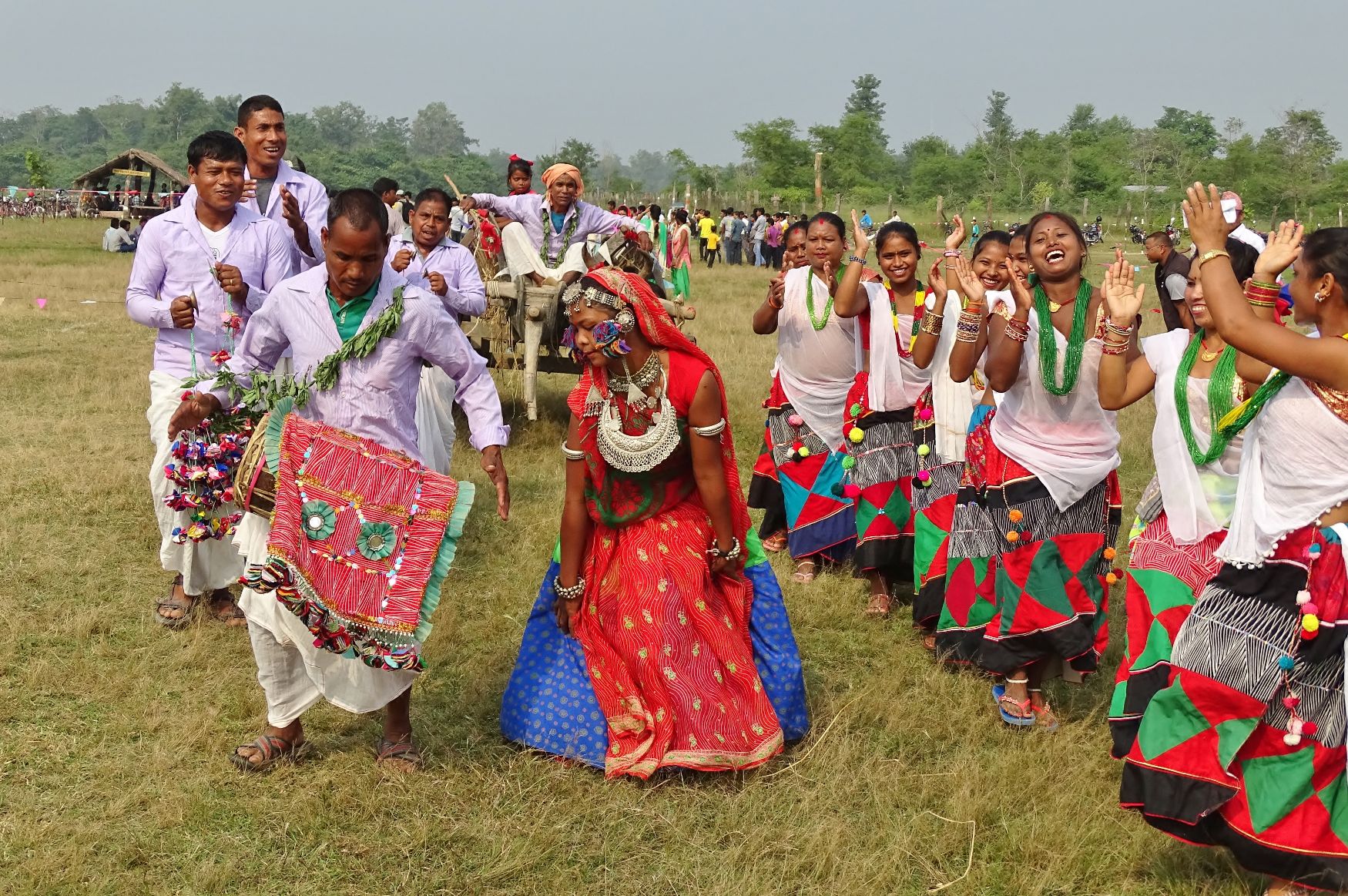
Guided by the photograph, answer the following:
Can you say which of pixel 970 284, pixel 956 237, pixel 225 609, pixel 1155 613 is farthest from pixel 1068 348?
pixel 225 609

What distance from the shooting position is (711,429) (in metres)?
4.37

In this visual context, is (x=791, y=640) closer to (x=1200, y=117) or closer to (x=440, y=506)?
(x=440, y=506)

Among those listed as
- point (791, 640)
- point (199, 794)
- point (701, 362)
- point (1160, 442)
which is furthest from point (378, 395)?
point (1160, 442)

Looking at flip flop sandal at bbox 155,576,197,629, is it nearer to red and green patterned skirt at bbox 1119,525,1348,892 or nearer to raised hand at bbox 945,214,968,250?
raised hand at bbox 945,214,968,250

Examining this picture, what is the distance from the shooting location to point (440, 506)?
4.15 metres

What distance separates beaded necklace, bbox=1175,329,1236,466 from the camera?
391 centimetres

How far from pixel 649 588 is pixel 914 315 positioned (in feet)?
8.51

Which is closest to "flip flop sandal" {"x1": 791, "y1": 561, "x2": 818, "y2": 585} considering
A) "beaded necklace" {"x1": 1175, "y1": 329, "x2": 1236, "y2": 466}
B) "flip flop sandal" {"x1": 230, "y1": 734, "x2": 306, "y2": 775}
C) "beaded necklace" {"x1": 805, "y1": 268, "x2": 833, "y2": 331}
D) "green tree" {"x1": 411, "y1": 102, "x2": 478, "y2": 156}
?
"beaded necklace" {"x1": 805, "y1": 268, "x2": 833, "y2": 331}

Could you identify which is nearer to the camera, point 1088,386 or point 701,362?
point 701,362

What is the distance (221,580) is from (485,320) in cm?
442

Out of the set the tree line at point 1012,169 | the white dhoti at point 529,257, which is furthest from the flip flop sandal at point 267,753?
the tree line at point 1012,169

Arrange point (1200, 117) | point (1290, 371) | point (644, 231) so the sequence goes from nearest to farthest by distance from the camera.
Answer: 1. point (1290, 371)
2. point (644, 231)
3. point (1200, 117)

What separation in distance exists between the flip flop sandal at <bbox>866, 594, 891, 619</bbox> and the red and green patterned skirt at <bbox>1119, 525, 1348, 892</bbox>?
9.17 ft

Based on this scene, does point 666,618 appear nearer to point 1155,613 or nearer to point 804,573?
point 1155,613
